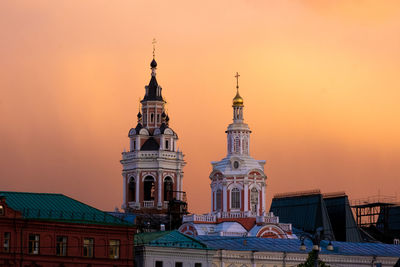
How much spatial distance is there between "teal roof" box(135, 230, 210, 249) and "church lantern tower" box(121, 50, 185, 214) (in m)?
54.8

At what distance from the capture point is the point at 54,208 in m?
103

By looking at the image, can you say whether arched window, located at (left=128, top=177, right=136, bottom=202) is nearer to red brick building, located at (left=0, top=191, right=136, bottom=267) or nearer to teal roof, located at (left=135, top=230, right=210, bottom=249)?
teal roof, located at (left=135, top=230, right=210, bottom=249)

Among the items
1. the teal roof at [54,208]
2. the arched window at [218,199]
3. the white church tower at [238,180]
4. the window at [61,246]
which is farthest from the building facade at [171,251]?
the arched window at [218,199]

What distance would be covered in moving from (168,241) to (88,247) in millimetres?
9337

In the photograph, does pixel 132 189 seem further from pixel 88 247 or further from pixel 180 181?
pixel 88 247

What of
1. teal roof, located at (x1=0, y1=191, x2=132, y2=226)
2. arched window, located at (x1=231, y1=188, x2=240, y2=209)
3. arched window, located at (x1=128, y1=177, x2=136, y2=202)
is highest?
arched window, located at (x1=128, y1=177, x2=136, y2=202)

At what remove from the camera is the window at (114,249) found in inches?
4028

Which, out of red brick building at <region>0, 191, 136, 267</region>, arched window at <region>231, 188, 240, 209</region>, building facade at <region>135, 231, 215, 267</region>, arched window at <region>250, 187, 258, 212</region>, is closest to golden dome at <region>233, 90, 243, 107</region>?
arched window at <region>250, 187, 258, 212</region>

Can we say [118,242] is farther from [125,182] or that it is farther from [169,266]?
[125,182]

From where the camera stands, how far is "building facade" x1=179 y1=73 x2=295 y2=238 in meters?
139

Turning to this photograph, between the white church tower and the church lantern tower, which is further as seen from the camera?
the church lantern tower

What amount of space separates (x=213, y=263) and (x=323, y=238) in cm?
2519

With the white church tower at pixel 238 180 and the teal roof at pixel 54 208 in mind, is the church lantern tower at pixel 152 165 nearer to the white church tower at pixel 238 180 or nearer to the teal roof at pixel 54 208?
the white church tower at pixel 238 180

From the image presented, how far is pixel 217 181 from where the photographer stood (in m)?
146
